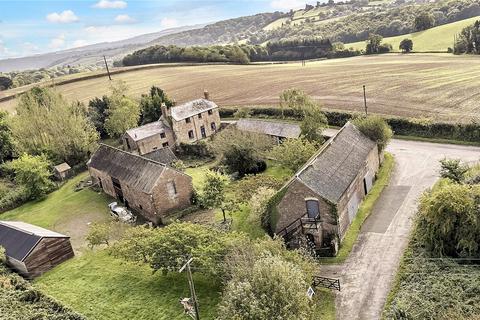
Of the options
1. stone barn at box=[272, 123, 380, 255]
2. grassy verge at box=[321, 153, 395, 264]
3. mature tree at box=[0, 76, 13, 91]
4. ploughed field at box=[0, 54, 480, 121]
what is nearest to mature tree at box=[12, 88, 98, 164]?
ploughed field at box=[0, 54, 480, 121]

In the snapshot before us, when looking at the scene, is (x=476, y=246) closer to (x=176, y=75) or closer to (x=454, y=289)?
(x=454, y=289)

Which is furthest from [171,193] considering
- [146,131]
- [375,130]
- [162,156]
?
[375,130]

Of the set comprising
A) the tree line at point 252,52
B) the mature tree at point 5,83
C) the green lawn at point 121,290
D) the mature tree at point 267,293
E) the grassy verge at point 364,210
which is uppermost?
the mature tree at point 5,83

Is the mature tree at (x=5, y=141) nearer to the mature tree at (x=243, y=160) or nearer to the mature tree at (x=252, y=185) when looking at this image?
the mature tree at (x=243, y=160)

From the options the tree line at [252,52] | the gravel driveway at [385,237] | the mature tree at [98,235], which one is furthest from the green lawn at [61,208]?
the tree line at [252,52]

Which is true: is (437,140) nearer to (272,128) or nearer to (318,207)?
(272,128)
